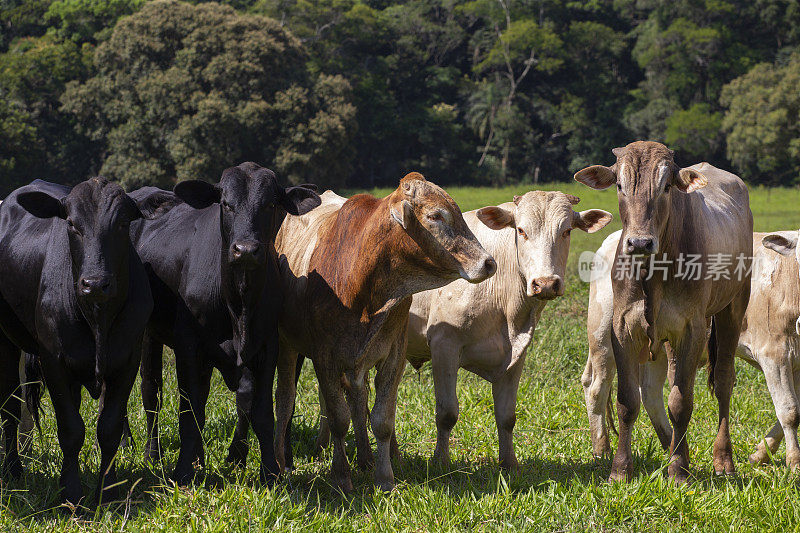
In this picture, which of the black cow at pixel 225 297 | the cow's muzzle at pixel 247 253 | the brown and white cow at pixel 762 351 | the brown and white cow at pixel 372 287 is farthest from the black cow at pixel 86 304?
the brown and white cow at pixel 762 351

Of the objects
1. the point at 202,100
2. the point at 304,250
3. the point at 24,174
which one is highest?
the point at 304,250

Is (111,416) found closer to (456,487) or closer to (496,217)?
(456,487)

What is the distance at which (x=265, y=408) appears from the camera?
18.3 ft

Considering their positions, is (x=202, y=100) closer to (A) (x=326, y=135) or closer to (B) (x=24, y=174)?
(A) (x=326, y=135)

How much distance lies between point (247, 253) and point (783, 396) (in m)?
4.71

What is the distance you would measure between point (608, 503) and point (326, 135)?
30628 millimetres

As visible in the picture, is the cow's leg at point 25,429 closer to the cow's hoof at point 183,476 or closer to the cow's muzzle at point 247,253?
the cow's hoof at point 183,476

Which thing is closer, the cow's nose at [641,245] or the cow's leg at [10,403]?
the cow's nose at [641,245]

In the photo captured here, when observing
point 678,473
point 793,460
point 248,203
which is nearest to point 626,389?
point 678,473

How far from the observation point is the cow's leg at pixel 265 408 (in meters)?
5.55

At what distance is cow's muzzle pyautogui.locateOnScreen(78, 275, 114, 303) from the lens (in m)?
4.88

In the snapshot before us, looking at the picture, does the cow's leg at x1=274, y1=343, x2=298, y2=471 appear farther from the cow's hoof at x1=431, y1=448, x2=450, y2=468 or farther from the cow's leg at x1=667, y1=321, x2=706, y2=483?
the cow's leg at x1=667, y1=321, x2=706, y2=483

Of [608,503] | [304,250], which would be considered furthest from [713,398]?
[304,250]

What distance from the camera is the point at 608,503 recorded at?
5.26 m
